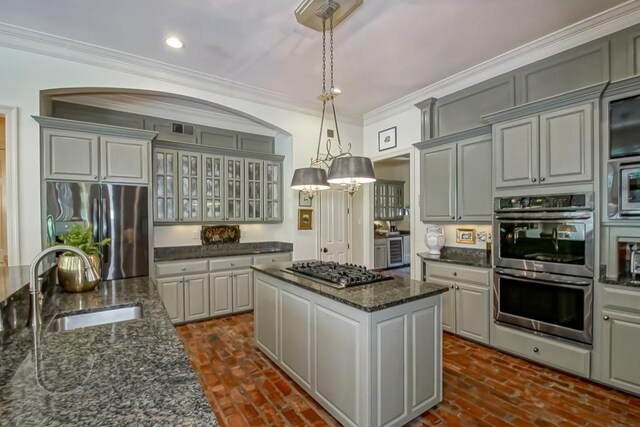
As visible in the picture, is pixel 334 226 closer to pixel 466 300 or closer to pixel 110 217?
pixel 466 300

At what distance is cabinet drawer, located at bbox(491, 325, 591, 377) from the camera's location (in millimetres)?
2633

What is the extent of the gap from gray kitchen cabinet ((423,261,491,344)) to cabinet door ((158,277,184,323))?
10.9 feet

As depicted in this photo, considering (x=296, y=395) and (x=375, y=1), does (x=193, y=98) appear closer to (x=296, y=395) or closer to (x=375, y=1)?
(x=375, y=1)

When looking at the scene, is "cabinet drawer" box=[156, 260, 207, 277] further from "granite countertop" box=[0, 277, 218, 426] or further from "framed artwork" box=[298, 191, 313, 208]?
"granite countertop" box=[0, 277, 218, 426]

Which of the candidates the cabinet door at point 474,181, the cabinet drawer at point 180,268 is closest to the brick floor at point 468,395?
the cabinet drawer at point 180,268

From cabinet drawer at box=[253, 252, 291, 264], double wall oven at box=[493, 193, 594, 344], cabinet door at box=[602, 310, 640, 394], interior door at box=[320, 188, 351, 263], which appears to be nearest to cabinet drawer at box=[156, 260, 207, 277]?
cabinet drawer at box=[253, 252, 291, 264]

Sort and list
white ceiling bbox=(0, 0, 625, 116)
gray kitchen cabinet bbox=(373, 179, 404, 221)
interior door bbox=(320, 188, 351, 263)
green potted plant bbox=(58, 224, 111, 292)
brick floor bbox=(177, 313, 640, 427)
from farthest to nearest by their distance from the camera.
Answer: gray kitchen cabinet bbox=(373, 179, 404, 221) → interior door bbox=(320, 188, 351, 263) → white ceiling bbox=(0, 0, 625, 116) → brick floor bbox=(177, 313, 640, 427) → green potted plant bbox=(58, 224, 111, 292)

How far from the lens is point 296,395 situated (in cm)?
249

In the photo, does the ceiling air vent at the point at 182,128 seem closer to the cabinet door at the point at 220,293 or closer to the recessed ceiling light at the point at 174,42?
the recessed ceiling light at the point at 174,42

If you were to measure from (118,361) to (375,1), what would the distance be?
2.99m

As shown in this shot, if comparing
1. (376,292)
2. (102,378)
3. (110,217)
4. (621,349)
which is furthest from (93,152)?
(621,349)

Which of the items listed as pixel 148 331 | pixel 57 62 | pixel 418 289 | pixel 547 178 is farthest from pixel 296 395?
pixel 57 62

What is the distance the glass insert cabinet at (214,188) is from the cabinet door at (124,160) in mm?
470

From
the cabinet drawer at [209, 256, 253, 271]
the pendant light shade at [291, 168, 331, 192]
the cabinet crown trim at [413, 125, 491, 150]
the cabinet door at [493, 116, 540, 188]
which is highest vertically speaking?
the cabinet crown trim at [413, 125, 491, 150]
